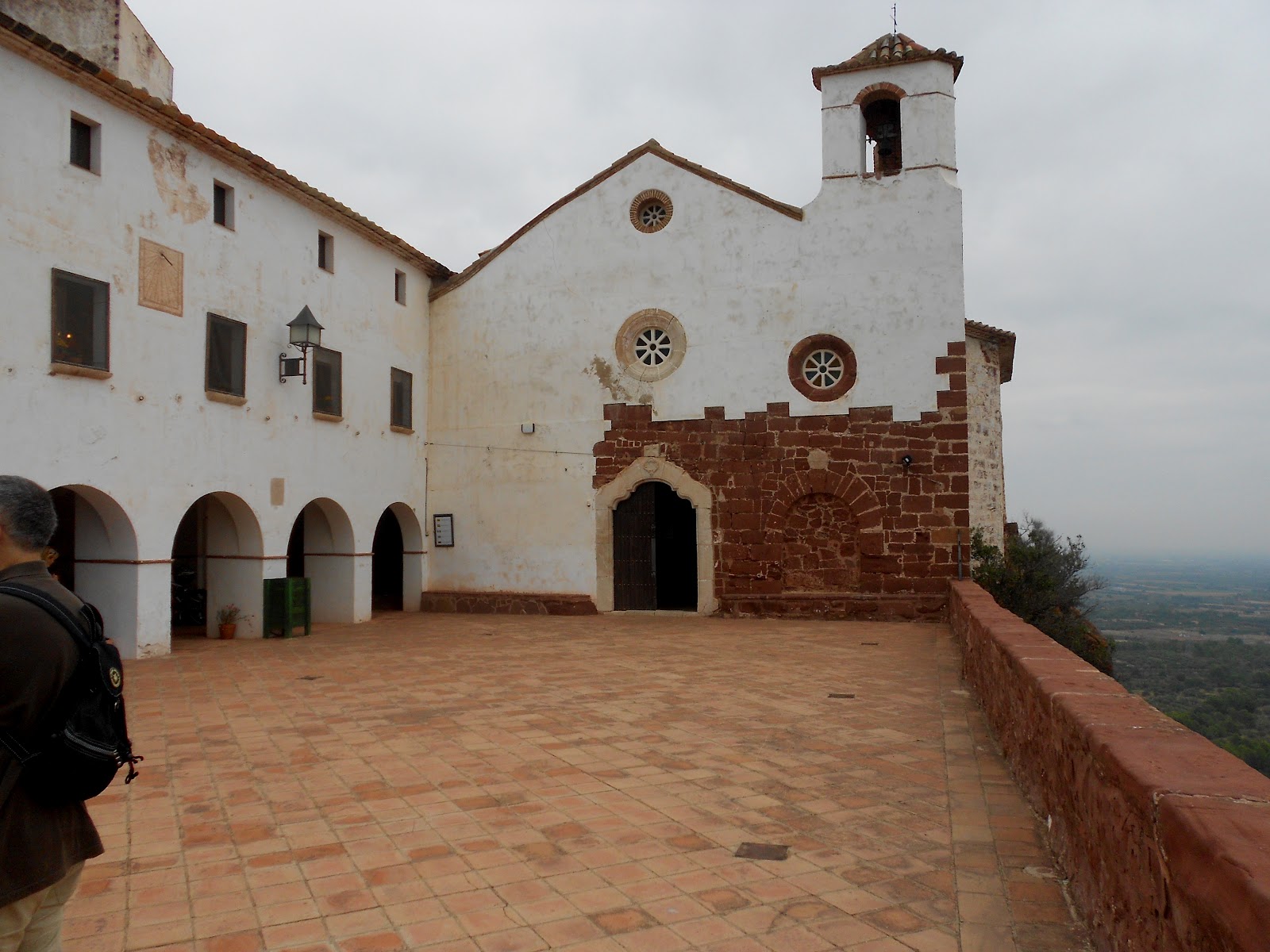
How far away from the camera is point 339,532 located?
15102mm

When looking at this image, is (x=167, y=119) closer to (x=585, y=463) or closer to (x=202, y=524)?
(x=202, y=524)

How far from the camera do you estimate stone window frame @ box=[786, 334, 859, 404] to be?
1521cm

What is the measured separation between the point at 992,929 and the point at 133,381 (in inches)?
421

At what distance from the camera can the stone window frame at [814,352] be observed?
15.2m

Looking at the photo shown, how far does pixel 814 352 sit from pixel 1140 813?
1327cm

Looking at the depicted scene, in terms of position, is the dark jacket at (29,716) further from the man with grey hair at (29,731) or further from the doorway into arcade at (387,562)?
the doorway into arcade at (387,562)

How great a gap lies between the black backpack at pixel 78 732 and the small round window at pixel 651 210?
47.9 ft

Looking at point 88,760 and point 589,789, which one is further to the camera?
point 589,789

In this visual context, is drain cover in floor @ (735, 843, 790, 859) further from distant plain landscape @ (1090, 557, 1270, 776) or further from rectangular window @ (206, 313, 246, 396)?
rectangular window @ (206, 313, 246, 396)

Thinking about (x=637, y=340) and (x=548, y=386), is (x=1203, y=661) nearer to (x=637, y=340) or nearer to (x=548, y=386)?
(x=637, y=340)

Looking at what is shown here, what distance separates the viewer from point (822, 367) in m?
15.4

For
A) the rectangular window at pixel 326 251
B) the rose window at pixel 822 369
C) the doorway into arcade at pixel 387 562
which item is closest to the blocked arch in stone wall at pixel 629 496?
the rose window at pixel 822 369

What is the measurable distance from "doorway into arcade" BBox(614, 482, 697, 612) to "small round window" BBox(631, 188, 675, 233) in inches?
179

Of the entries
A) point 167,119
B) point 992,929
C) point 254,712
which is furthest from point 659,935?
point 167,119
